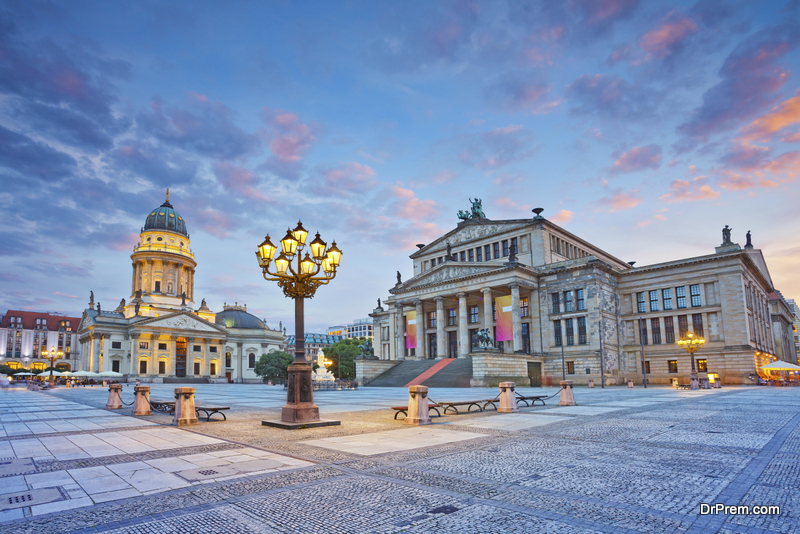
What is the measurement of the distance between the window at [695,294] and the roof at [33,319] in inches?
6596

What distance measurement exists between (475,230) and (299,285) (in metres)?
53.5

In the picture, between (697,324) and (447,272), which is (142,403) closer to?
(447,272)

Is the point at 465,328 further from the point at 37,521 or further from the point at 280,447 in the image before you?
the point at 37,521

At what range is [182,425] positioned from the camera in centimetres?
1622

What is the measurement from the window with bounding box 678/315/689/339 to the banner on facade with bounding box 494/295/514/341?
17935 mm

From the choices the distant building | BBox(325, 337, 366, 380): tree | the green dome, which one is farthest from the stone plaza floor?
the distant building

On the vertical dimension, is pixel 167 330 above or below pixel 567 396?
above

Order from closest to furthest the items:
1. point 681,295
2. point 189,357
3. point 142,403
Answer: point 142,403 → point 681,295 → point 189,357

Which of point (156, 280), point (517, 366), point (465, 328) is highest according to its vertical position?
point (156, 280)

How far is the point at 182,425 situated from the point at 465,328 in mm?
46393

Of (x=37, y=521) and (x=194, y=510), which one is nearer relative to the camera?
(x=37, y=521)

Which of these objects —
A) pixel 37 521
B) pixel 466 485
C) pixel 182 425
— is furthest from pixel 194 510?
Answer: pixel 182 425

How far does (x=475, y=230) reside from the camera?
6781 cm

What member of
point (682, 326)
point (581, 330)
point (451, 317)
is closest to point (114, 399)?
point (581, 330)
